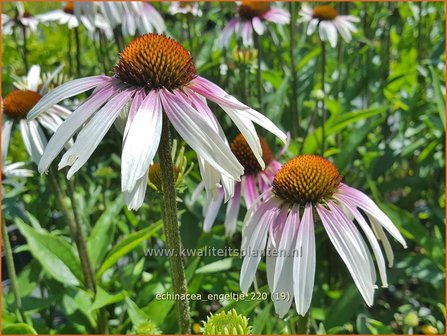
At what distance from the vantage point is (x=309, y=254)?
66cm

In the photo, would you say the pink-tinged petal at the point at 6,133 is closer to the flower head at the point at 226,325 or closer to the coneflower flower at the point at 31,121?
the coneflower flower at the point at 31,121

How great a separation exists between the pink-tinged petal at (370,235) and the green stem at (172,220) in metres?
0.22

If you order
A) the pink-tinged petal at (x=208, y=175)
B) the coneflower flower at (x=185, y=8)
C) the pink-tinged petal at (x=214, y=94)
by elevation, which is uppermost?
the coneflower flower at (x=185, y=8)

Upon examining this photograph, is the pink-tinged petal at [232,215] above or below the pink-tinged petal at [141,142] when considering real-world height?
below

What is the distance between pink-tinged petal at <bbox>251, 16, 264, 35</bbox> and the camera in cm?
135

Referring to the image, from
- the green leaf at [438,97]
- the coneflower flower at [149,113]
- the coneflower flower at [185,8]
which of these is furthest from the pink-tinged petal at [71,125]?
the coneflower flower at [185,8]

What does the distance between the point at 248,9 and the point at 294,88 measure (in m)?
0.26

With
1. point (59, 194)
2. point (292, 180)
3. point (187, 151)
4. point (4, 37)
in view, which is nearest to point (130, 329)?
point (59, 194)

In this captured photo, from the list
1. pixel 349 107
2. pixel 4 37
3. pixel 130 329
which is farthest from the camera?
pixel 4 37

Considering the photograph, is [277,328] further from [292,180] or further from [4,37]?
[4,37]

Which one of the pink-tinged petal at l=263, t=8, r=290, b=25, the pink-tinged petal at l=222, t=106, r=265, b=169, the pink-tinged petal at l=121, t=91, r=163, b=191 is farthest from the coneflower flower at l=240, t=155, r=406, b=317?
the pink-tinged petal at l=263, t=8, r=290, b=25

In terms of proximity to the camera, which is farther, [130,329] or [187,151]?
[187,151]

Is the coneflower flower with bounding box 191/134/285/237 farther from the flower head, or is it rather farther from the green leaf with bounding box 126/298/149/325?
the flower head

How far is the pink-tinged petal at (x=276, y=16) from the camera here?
1.41 metres
